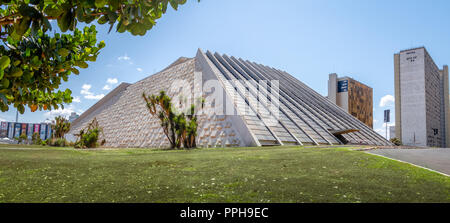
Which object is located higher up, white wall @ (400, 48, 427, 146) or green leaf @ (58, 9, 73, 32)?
white wall @ (400, 48, 427, 146)

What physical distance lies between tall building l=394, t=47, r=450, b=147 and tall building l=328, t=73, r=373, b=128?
14964mm

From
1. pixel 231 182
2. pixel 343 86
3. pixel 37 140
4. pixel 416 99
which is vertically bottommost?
pixel 37 140

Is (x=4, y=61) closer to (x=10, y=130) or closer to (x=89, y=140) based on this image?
(x=89, y=140)

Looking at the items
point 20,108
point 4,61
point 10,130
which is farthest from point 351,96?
point 10,130

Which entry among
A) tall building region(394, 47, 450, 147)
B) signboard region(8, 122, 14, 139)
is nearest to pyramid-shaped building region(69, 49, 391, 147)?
tall building region(394, 47, 450, 147)

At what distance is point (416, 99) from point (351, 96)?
63.0 feet

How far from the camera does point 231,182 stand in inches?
218

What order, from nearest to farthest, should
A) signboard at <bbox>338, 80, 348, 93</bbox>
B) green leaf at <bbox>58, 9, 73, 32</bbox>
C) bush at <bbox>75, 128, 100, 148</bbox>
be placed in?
1. green leaf at <bbox>58, 9, 73, 32</bbox>
2. bush at <bbox>75, 128, 100, 148</bbox>
3. signboard at <bbox>338, 80, 348, 93</bbox>

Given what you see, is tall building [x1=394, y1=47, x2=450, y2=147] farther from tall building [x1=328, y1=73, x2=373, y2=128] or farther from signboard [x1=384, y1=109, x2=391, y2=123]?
tall building [x1=328, y1=73, x2=373, y2=128]

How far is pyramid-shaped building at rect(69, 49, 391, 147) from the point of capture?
16.6 meters

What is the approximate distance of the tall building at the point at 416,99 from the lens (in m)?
68.7

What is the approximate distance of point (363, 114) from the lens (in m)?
93.1

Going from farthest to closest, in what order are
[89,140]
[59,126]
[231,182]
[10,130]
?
[10,130]
[59,126]
[89,140]
[231,182]
